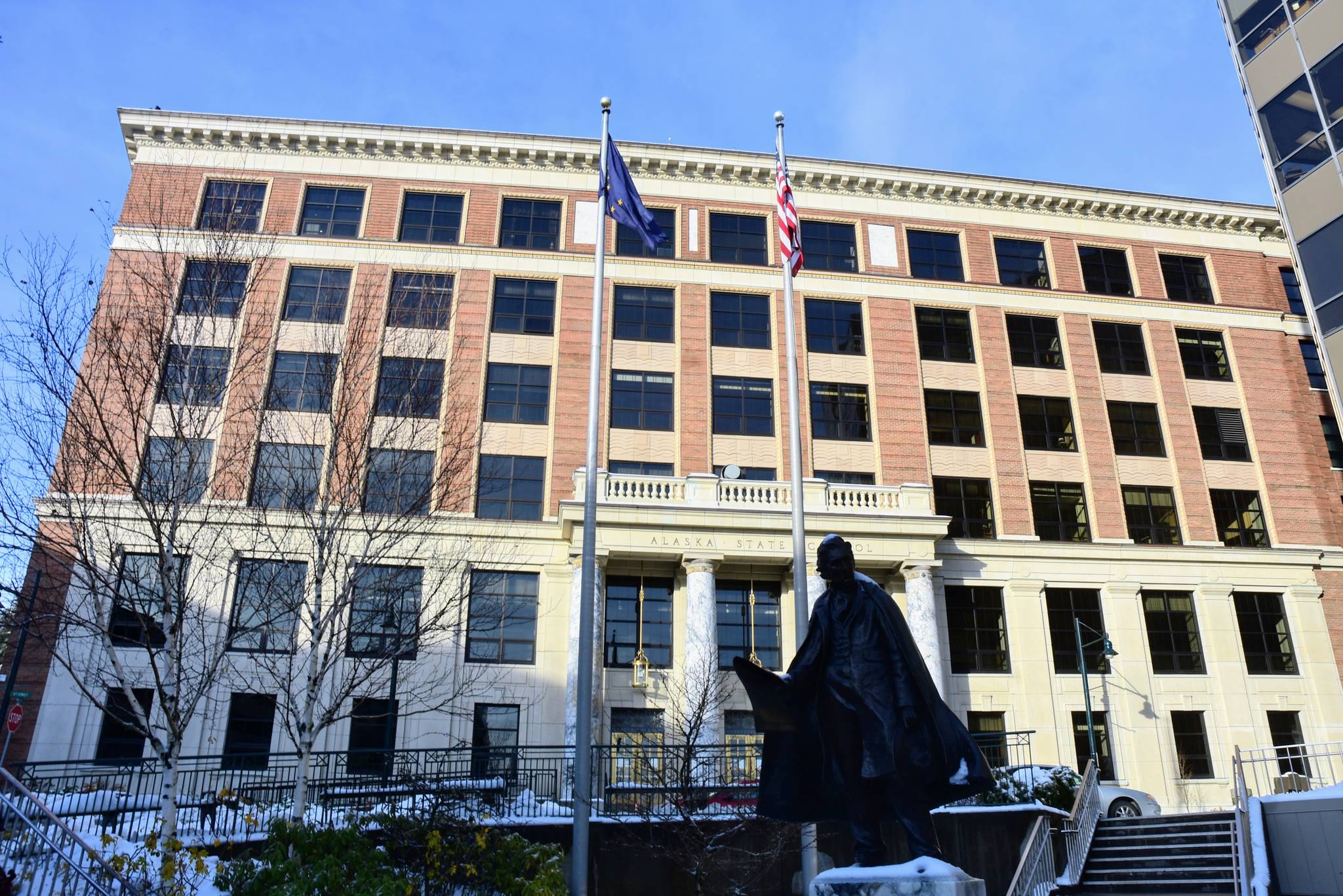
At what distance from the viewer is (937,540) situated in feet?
103

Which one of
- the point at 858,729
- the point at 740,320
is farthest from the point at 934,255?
the point at 858,729

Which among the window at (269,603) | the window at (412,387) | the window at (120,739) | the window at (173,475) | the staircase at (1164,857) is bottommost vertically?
the staircase at (1164,857)

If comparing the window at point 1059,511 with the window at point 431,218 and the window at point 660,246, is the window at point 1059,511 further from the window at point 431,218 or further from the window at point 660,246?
the window at point 431,218

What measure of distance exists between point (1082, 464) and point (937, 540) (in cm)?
741

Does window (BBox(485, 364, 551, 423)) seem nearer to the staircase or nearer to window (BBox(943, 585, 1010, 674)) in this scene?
window (BBox(943, 585, 1010, 674))

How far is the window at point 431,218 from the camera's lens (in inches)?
1364

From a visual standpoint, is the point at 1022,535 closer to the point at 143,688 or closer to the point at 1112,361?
the point at 1112,361

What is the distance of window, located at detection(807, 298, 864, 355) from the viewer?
34.5 metres

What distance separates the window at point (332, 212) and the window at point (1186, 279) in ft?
106

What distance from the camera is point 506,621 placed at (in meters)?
29.1

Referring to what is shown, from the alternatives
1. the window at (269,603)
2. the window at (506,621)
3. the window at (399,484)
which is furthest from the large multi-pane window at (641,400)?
the window at (269,603)

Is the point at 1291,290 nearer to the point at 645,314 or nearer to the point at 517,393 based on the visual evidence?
the point at 645,314

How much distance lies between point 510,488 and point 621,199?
1426 cm

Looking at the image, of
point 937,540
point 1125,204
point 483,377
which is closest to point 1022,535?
point 937,540
